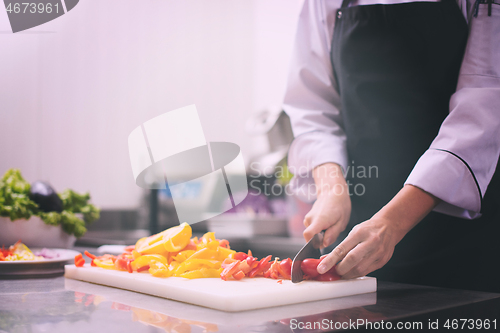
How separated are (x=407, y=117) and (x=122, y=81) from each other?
2046 mm

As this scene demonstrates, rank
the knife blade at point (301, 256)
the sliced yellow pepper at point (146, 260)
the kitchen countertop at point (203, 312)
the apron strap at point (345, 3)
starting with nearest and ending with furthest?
the kitchen countertop at point (203, 312)
the knife blade at point (301, 256)
the sliced yellow pepper at point (146, 260)
the apron strap at point (345, 3)

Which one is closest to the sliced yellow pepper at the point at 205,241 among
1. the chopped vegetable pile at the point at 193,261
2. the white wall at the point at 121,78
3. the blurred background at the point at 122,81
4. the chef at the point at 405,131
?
the chopped vegetable pile at the point at 193,261

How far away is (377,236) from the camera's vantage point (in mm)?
726

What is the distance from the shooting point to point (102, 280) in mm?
791

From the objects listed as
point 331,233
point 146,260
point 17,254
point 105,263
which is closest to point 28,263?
point 17,254

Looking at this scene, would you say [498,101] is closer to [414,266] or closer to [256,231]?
[414,266]

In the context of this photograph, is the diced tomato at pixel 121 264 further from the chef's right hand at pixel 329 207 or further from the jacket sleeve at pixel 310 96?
the jacket sleeve at pixel 310 96

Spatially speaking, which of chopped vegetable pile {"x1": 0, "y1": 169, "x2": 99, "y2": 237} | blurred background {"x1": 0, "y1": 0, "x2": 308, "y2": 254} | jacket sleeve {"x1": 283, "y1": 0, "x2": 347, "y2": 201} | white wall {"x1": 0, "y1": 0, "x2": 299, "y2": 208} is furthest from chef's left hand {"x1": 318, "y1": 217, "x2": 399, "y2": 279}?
white wall {"x1": 0, "y1": 0, "x2": 299, "y2": 208}

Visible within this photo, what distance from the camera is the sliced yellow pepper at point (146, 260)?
2.57ft

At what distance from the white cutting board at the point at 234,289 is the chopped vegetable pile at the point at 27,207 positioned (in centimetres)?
43

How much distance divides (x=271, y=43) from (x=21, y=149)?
172 cm

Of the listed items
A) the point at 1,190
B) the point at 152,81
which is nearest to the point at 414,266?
A: the point at 1,190

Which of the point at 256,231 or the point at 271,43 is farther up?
the point at 271,43

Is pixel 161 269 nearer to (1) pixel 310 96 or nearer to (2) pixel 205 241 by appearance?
(2) pixel 205 241
